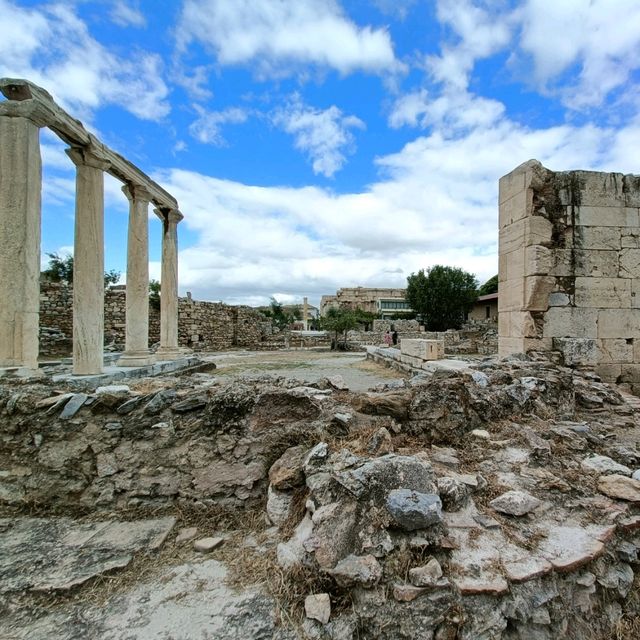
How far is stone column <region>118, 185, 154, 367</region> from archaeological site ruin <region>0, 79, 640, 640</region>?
1260mm

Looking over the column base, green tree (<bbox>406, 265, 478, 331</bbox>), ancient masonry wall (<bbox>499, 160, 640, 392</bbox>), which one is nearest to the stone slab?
the column base

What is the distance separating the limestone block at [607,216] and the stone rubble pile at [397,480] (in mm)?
2804

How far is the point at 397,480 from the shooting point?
2459 millimetres

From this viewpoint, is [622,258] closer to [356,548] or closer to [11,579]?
[356,548]

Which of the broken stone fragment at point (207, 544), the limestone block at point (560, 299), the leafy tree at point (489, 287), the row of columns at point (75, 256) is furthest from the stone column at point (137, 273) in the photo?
the leafy tree at point (489, 287)

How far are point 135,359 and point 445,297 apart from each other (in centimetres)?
2973

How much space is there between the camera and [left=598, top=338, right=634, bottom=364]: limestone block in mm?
5965

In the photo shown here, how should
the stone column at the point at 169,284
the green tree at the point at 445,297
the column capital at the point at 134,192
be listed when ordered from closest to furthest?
the column capital at the point at 134,192
the stone column at the point at 169,284
the green tree at the point at 445,297

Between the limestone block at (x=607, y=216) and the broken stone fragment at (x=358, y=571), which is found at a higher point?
the limestone block at (x=607, y=216)

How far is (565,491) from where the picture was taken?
8.86 ft

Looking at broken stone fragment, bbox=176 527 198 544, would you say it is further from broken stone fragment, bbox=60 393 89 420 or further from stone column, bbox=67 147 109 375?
stone column, bbox=67 147 109 375

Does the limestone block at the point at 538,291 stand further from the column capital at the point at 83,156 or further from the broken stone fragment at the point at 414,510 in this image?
the column capital at the point at 83,156

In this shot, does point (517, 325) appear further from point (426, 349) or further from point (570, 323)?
point (426, 349)

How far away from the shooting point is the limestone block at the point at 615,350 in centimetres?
596
